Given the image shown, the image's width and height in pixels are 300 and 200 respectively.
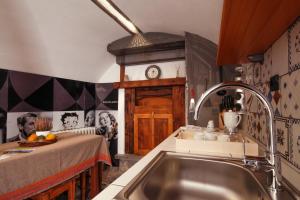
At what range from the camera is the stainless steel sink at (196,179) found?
62 centimetres

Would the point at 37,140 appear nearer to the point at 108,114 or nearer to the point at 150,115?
the point at 150,115

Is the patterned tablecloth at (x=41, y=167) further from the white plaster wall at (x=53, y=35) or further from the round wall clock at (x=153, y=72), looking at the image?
the round wall clock at (x=153, y=72)

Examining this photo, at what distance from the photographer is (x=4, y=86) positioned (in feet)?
6.63

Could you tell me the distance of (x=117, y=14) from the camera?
210 centimetres

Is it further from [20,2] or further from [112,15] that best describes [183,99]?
[20,2]

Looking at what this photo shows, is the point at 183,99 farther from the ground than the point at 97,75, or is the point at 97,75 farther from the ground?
the point at 97,75

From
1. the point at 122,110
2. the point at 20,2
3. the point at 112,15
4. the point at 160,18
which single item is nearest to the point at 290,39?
the point at 160,18

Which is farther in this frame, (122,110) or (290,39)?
(122,110)

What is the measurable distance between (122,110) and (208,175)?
250cm

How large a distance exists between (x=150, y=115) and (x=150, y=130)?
0.25m

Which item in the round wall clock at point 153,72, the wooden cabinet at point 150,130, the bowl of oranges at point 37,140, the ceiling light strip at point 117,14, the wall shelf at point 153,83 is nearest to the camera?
the bowl of oranges at point 37,140

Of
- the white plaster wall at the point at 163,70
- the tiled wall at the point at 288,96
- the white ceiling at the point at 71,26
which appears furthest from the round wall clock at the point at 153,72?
the tiled wall at the point at 288,96

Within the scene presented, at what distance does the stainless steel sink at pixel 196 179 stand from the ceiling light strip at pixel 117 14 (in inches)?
69.6

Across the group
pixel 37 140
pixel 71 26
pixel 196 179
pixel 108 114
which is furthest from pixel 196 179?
pixel 108 114
